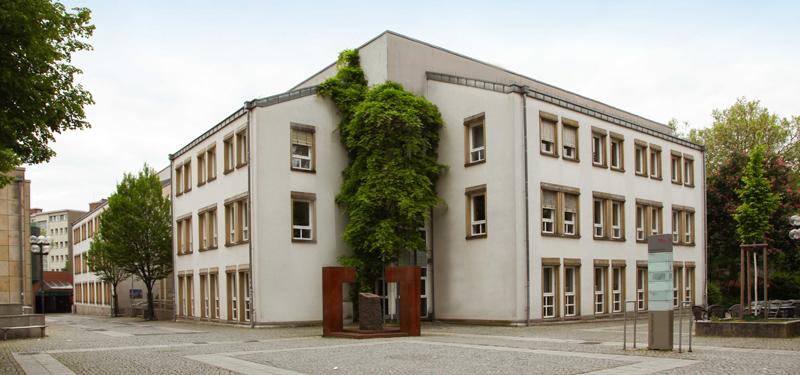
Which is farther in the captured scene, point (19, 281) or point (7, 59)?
point (19, 281)

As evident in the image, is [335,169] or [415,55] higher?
[415,55]

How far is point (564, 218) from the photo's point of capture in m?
29.7

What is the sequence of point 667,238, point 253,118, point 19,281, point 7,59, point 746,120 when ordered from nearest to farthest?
point 7,59 → point 667,238 → point 253,118 → point 19,281 → point 746,120

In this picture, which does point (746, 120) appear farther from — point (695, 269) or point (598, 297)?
point (598, 297)

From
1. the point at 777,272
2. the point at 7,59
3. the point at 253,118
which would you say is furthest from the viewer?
the point at 777,272

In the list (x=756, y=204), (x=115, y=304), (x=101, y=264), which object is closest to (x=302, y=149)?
(x=756, y=204)

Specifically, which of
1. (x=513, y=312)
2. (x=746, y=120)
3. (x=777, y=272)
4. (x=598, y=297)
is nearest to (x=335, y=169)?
(x=513, y=312)

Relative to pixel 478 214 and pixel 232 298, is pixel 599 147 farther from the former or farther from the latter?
pixel 232 298

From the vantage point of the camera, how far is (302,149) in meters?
29.9

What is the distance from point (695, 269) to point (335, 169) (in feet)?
61.7

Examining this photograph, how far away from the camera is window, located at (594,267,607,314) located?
30.7m

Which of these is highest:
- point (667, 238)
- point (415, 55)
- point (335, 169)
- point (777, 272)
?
point (415, 55)

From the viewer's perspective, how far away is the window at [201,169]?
35.7 meters

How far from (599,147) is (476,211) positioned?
6.55m
